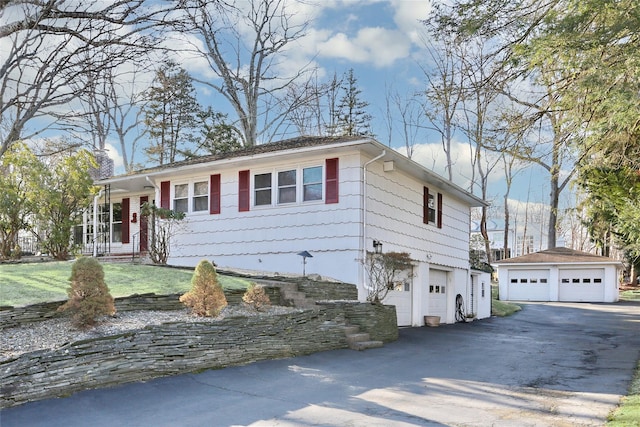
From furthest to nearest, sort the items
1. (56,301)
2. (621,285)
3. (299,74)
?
1. (621,285)
2. (299,74)
3. (56,301)

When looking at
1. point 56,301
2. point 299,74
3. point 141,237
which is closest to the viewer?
point 56,301

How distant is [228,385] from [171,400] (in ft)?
3.29

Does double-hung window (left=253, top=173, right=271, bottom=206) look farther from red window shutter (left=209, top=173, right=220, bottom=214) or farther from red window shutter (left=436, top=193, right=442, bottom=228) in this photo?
red window shutter (left=436, top=193, right=442, bottom=228)

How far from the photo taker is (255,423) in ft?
19.2

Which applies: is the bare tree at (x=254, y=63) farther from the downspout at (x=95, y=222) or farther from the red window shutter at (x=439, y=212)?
the red window shutter at (x=439, y=212)

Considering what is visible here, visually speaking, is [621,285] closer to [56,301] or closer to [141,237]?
[141,237]

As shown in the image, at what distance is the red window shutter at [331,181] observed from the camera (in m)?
14.3

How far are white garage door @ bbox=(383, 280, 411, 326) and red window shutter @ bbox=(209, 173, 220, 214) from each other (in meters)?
5.56

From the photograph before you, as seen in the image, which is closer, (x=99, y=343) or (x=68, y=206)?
(x=99, y=343)

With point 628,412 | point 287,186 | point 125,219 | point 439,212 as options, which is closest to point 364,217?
point 287,186

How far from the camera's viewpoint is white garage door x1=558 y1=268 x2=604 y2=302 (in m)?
34.0

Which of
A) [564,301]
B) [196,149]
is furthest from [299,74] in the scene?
[564,301]

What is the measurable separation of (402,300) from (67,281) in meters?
9.39

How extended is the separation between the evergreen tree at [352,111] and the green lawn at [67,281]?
70.7 ft
